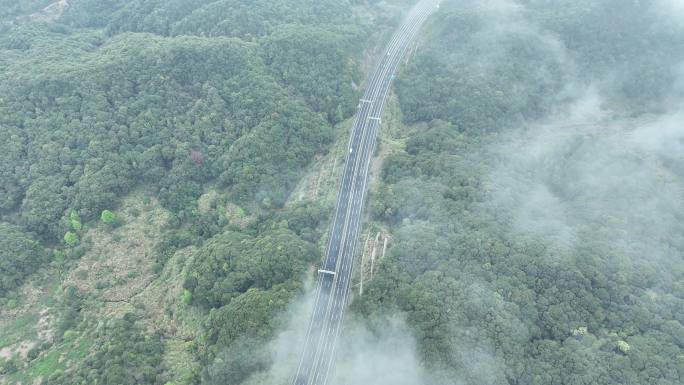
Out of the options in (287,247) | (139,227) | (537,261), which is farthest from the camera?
(139,227)

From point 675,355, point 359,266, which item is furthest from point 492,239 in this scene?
point 675,355

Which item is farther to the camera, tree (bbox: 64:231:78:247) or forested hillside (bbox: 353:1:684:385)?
tree (bbox: 64:231:78:247)

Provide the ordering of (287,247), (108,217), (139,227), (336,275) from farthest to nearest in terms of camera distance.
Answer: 1. (139,227)
2. (108,217)
3. (336,275)
4. (287,247)

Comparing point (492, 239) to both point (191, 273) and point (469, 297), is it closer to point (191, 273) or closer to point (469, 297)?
point (469, 297)

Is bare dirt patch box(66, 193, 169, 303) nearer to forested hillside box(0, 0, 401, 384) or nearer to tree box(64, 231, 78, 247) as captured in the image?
forested hillside box(0, 0, 401, 384)

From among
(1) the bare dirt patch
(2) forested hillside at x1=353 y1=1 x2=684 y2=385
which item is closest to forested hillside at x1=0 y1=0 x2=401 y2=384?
(1) the bare dirt patch

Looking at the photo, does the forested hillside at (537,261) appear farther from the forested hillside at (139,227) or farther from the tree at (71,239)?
the tree at (71,239)

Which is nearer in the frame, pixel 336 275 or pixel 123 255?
pixel 336 275

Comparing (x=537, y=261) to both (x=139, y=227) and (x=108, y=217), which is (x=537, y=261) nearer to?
(x=139, y=227)

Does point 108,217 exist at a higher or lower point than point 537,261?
higher

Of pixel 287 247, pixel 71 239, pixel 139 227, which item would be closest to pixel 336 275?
pixel 287 247

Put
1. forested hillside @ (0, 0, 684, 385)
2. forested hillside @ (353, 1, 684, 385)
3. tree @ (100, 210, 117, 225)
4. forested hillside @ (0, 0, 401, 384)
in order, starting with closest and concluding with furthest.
Result: 1. forested hillside @ (353, 1, 684, 385)
2. forested hillside @ (0, 0, 684, 385)
3. forested hillside @ (0, 0, 401, 384)
4. tree @ (100, 210, 117, 225)
